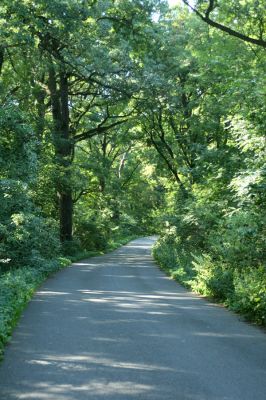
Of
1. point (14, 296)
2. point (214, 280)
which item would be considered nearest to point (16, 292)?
point (14, 296)

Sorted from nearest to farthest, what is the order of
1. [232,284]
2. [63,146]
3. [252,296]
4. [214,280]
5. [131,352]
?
[131,352] < [252,296] < [232,284] < [214,280] < [63,146]

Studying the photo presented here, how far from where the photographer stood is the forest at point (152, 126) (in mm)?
11227

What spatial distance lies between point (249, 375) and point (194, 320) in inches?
147

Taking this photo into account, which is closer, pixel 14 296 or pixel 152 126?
pixel 14 296

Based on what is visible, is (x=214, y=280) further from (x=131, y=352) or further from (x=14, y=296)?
(x=131, y=352)

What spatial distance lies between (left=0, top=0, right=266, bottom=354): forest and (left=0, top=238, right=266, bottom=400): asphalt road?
0.79 m

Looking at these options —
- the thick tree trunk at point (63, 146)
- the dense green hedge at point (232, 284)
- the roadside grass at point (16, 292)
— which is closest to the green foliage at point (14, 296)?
the roadside grass at point (16, 292)

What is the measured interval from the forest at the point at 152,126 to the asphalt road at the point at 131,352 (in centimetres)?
79

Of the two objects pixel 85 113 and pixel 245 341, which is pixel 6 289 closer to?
pixel 245 341

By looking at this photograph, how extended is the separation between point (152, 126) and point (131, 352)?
77.9ft

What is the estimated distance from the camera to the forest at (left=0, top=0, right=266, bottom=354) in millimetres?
11227

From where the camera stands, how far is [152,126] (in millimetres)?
29688

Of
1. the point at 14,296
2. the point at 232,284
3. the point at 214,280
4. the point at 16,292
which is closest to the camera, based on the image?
the point at 14,296

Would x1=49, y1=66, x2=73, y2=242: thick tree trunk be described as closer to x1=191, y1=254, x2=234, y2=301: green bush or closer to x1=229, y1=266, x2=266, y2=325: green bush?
x1=191, y1=254, x2=234, y2=301: green bush
